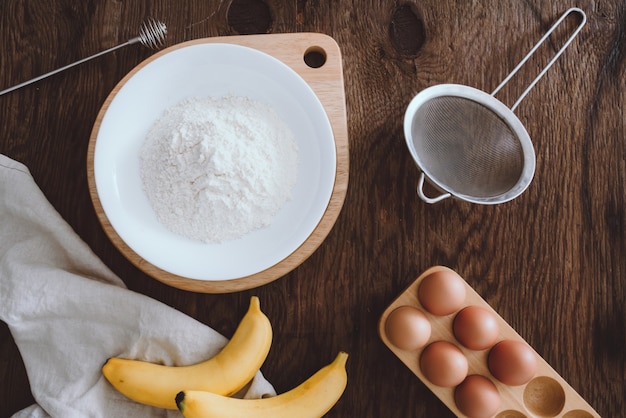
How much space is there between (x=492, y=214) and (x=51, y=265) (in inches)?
Answer: 33.8

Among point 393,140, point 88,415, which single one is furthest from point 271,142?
point 88,415

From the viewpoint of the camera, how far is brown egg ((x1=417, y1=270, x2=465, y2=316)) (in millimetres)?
899

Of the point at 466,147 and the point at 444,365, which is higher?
the point at 466,147

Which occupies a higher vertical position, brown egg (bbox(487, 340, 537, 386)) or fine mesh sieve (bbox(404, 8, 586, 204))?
fine mesh sieve (bbox(404, 8, 586, 204))

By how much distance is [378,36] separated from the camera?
1.03 metres

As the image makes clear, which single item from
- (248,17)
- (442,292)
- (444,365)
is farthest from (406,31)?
(444,365)

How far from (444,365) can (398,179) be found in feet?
1.18

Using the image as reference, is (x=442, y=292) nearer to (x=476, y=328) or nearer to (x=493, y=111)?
(x=476, y=328)

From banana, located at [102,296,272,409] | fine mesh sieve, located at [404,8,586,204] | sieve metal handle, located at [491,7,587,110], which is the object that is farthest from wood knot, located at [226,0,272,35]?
banana, located at [102,296,272,409]

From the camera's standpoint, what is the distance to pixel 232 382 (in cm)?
89

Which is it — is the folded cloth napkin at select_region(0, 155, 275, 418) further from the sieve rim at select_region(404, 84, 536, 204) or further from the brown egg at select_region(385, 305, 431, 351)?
the sieve rim at select_region(404, 84, 536, 204)

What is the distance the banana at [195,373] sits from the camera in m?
0.88

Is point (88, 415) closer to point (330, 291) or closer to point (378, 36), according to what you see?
point (330, 291)

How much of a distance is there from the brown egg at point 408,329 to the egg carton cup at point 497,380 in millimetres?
23
